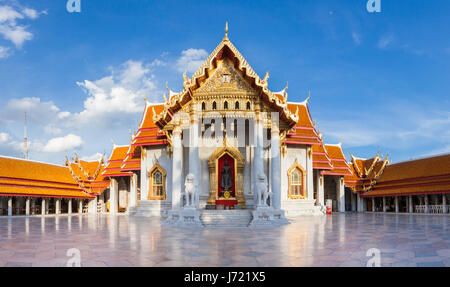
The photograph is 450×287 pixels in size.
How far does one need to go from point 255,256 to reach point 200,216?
32.1 feet

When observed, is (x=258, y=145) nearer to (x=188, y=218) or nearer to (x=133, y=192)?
(x=188, y=218)

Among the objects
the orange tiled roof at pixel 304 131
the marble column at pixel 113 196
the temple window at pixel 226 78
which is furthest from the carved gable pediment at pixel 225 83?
the marble column at pixel 113 196


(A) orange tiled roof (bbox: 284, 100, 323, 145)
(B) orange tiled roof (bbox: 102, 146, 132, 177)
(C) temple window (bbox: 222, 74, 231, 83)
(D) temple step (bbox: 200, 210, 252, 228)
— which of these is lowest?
(D) temple step (bbox: 200, 210, 252, 228)

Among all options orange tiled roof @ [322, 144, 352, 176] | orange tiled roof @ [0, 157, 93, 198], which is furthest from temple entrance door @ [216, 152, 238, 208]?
orange tiled roof @ [0, 157, 93, 198]

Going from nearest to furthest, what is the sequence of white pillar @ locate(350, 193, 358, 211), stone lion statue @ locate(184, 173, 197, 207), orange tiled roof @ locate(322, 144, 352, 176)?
stone lion statue @ locate(184, 173, 197, 207), orange tiled roof @ locate(322, 144, 352, 176), white pillar @ locate(350, 193, 358, 211)

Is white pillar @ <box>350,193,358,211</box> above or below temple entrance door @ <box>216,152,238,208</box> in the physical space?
below

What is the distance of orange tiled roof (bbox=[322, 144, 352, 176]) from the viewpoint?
32625 mm

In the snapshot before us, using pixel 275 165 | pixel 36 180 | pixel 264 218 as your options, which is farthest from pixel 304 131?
pixel 36 180

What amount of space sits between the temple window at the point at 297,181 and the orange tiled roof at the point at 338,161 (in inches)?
212

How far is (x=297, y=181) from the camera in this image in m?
26.3

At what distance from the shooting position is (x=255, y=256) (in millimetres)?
6879

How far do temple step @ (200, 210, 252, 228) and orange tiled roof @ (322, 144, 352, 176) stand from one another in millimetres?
16288

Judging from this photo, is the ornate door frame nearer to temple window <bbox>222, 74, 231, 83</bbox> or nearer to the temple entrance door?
the temple entrance door
